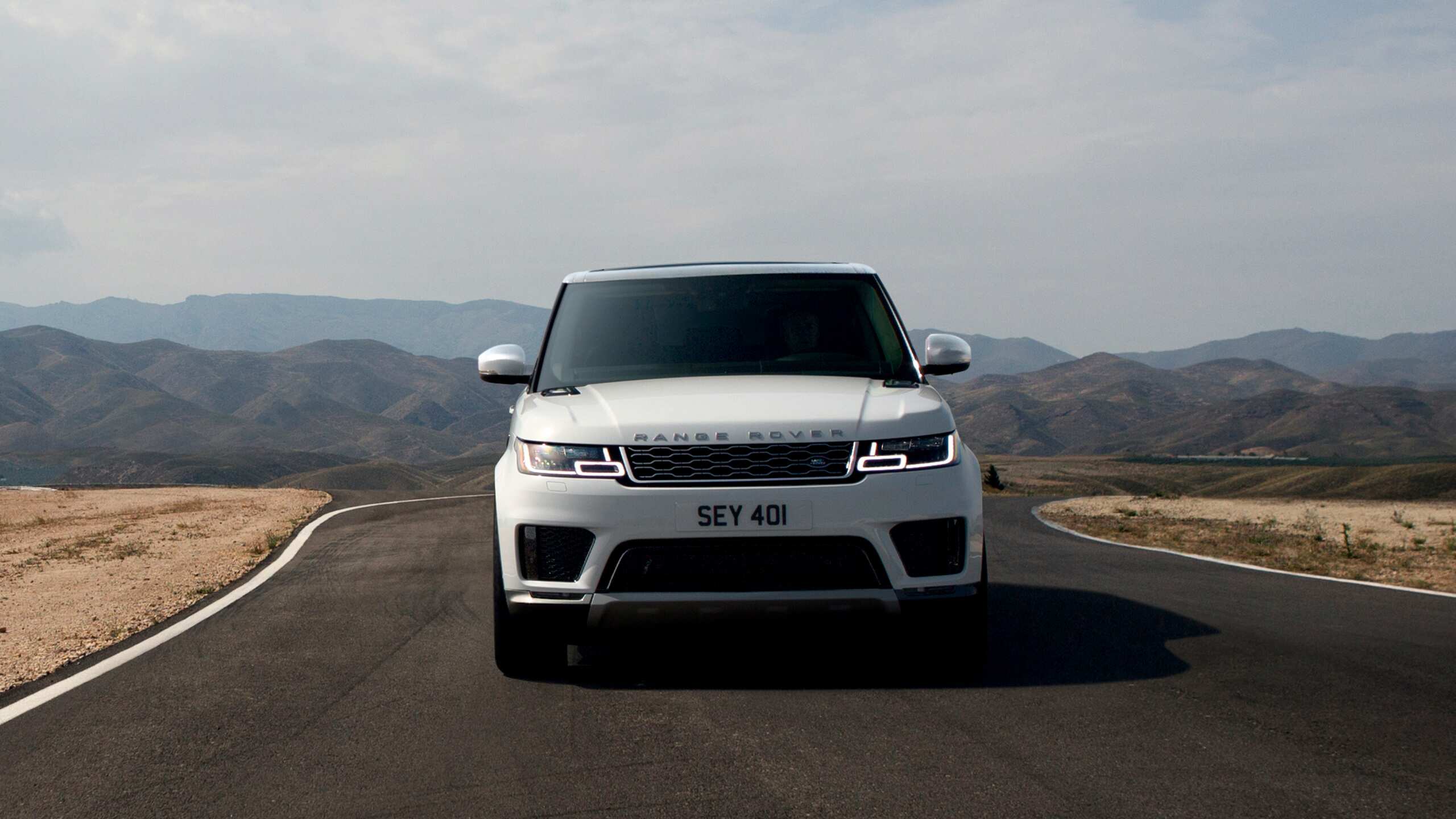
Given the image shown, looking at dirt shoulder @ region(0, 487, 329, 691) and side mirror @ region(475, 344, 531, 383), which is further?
dirt shoulder @ region(0, 487, 329, 691)

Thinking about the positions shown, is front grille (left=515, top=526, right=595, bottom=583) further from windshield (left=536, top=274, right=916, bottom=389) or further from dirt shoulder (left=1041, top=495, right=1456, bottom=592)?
dirt shoulder (left=1041, top=495, right=1456, bottom=592)

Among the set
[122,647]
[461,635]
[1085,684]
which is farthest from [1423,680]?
[122,647]

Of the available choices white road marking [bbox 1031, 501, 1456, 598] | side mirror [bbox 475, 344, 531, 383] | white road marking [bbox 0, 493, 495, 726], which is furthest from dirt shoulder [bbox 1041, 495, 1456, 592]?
white road marking [bbox 0, 493, 495, 726]

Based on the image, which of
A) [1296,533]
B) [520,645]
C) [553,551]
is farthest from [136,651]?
[1296,533]

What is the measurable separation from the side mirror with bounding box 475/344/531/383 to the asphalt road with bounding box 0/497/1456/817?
148 centimetres

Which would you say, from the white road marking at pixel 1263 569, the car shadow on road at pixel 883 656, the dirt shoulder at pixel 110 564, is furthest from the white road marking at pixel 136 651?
the white road marking at pixel 1263 569

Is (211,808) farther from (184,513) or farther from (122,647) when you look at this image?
(184,513)

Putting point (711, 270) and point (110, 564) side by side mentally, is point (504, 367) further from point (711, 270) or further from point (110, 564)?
point (110, 564)

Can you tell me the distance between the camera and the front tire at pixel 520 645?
5.71m

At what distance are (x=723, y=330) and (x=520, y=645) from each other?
81.0 inches

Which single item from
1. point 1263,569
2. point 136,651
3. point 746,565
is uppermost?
point 746,565

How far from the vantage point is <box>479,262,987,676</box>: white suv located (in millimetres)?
5352

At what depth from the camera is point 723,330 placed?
696 centimetres

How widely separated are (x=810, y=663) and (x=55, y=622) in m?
5.77
